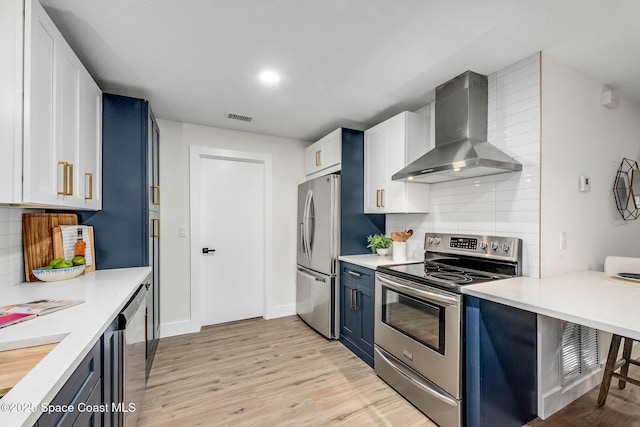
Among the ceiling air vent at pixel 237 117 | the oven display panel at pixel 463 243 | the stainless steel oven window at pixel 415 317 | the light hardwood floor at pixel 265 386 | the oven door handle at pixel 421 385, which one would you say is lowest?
the light hardwood floor at pixel 265 386

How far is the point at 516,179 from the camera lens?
205 cm

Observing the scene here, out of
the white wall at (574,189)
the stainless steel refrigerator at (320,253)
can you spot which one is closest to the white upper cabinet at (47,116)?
the stainless steel refrigerator at (320,253)

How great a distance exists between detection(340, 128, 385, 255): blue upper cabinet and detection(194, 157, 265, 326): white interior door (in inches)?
45.7

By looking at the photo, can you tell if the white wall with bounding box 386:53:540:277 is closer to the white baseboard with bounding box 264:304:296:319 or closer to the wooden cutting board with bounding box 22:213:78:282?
the white baseboard with bounding box 264:304:296:319

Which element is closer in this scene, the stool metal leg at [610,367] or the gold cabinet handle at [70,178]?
the gold cabinet handle at [70,178]

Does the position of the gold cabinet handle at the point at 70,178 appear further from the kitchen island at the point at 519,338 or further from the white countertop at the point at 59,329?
the kitchen island at the point at 519,338

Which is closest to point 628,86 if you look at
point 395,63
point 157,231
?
point 395,63

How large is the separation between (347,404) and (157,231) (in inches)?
92.5

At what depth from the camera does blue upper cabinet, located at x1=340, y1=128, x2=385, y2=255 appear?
3.12 metres

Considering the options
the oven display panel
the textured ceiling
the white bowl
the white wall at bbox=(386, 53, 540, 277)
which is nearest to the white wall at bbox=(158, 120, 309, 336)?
the textured ceiling

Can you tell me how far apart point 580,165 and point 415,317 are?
1.66 metres

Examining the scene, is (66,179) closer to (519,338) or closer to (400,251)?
(400,251)

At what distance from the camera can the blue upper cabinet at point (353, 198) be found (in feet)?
10.2

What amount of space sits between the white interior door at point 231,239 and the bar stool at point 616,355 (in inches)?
126
